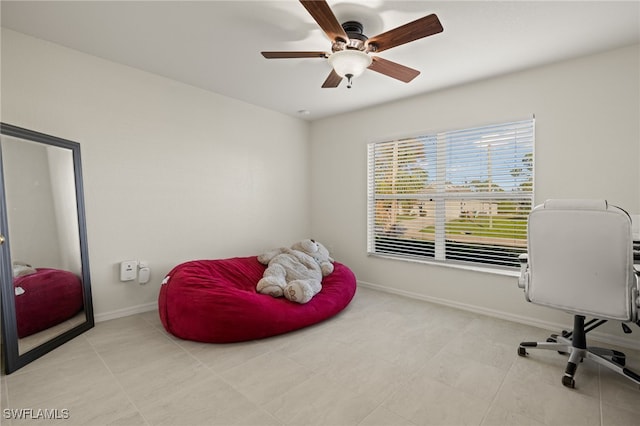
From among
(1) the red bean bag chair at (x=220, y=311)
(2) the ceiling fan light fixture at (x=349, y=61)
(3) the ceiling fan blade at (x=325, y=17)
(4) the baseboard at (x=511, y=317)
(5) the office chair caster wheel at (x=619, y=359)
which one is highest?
(3) the ceiling fan blade at (x=325, y=17)

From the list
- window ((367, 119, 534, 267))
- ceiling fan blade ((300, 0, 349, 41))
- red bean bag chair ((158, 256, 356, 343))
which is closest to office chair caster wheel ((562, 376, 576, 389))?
window ((367, 119, 534, 267))

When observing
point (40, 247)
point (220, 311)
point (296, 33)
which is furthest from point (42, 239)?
point (296, 33)

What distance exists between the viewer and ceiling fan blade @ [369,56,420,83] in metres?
2.27

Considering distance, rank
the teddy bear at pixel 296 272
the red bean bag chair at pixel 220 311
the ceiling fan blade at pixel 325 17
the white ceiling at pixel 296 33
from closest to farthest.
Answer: the ceiling fan blade at pixel 325 17
the white ceiling at pixel 296 33
the red bean bag chair at pixel 220 311
the teddy bear at pixel 296 272

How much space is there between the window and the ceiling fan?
1396 mm

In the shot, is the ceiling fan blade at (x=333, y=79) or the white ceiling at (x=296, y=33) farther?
the ceiling fan blade at (x=333, y=79)

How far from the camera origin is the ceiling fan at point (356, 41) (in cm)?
177

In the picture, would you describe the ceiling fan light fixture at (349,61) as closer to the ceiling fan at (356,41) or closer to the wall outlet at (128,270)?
the ceiling fan at (356,41)

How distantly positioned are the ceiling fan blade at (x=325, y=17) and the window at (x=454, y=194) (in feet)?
6.84

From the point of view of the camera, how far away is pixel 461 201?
3.46 meters

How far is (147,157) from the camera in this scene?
3123 millimetres

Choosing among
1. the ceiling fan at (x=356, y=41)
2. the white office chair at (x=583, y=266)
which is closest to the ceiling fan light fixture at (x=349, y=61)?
the ceiling fan at (x=356, y=41)

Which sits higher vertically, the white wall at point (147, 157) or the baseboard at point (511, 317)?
the white wall at point (147, 157)

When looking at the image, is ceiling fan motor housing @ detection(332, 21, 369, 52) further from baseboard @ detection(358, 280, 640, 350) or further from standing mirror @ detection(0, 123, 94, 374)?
baseboard @ detection(358, 280, 640, 350)
